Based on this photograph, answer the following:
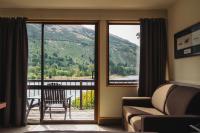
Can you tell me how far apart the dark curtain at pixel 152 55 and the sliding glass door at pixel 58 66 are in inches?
39.3

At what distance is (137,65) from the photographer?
5.70 m

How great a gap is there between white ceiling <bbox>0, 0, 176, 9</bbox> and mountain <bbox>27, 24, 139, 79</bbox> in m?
0.51

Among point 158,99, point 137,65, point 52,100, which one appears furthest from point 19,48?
point 158,99

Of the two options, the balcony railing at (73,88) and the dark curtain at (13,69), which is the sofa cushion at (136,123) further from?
the dark curtain at (13,69)

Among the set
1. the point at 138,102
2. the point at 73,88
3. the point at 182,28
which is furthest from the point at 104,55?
the point at 182,28

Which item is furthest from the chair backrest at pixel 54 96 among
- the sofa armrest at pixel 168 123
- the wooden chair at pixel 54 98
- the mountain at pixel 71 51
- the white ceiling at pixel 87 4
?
the sofa armrest at pixel 168 123

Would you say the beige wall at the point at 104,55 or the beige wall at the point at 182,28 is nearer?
the beige wall at the point at 182,28

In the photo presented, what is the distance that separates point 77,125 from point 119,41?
194cm

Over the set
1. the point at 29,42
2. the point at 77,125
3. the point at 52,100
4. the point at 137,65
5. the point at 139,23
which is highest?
the point at 139,23

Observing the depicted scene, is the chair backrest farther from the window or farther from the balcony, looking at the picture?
the window

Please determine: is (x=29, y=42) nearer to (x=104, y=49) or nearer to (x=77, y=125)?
(x=104, y=49)

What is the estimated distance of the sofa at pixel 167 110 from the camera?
125 inches

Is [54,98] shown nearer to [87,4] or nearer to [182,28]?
[87,4]

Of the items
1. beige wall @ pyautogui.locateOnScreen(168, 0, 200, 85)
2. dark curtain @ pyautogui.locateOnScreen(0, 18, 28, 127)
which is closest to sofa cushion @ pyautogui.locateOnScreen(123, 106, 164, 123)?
beige wall @ pyautogui.locateOnScreen(168, 0, 200, 85)
